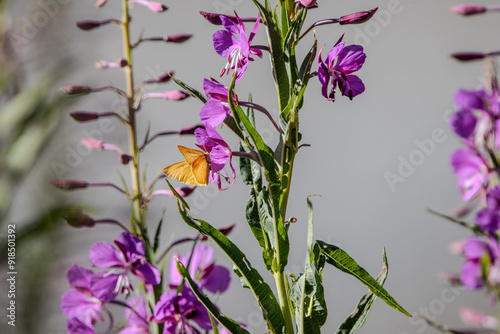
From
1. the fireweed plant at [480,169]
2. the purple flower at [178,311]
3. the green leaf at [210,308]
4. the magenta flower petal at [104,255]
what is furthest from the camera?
the magenta flower petal at [104,255]

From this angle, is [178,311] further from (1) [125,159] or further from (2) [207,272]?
(1) [125,159]

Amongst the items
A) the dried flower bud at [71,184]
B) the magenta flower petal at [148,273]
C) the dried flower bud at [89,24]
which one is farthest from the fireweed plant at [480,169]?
the dried flower bud at [89,24]

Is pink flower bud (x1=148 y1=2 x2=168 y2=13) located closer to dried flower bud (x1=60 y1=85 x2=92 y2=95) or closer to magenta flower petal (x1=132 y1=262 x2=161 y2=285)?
dried flower bud (x1=60 y1=85 x2=92 y2=95)

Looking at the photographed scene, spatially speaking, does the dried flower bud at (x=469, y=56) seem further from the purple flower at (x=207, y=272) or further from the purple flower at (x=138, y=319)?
the purple flower at (x=138, y=319)

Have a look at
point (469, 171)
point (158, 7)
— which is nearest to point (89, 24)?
point (158, 7)

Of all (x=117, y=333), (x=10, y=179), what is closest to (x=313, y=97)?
(x=117, y=333)

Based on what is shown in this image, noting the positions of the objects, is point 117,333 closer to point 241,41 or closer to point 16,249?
point 16,249
